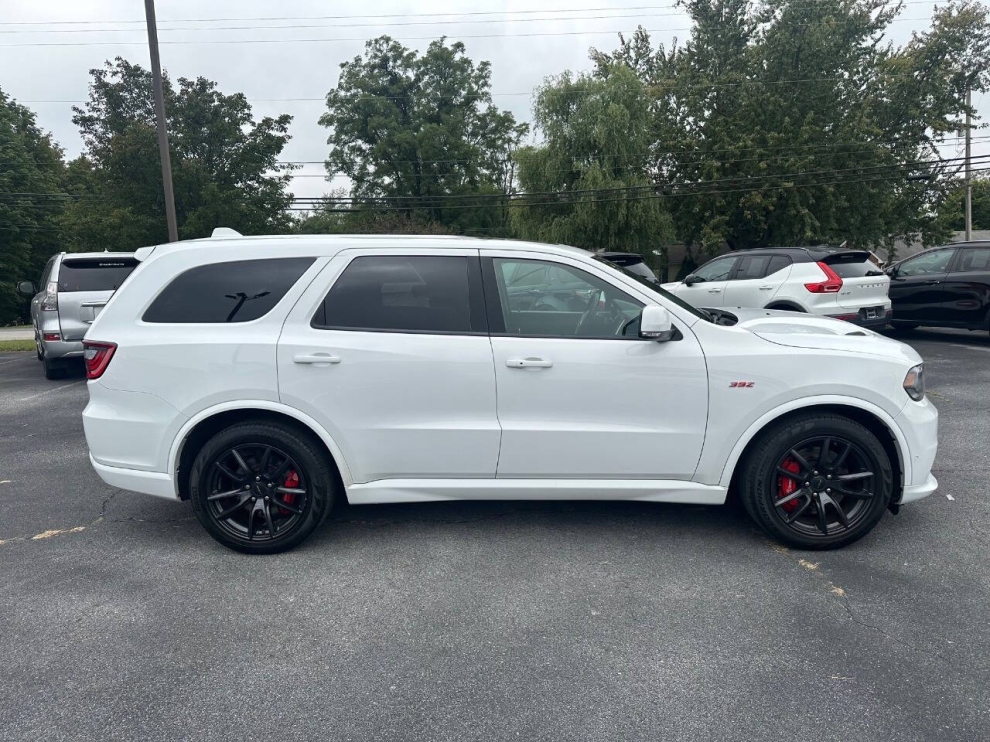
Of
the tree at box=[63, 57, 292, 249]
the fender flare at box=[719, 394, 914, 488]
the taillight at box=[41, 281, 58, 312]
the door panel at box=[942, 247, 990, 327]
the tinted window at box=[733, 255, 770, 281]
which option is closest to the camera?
the fender flare at box=[719, 394, 914, 488]

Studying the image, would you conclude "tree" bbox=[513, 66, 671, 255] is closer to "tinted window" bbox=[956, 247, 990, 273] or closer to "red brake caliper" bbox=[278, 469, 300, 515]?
"tinted window" bbox=[956, 247, 990, 273]

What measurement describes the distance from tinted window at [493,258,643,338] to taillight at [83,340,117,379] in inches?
86.3

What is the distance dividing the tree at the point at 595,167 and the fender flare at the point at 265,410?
30802 mm

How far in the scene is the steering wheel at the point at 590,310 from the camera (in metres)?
4.20

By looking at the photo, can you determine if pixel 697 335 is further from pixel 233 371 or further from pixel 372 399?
pixel 233 371

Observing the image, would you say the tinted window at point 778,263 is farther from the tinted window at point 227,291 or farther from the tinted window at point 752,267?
the tinted window at point 227,291

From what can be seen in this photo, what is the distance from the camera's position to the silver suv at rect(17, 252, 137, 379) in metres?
10.1

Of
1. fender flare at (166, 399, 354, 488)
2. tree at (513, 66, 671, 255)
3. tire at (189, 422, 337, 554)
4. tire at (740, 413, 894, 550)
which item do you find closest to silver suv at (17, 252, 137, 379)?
fender flare at (166, 399, 354, 488)

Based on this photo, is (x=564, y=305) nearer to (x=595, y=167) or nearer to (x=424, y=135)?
(x=595, y=167)

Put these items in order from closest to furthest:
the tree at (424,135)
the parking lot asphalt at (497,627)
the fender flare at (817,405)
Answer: the parking lot asphalt at (497,627) → the fender flare at (817,405) → the tree at (424,135)

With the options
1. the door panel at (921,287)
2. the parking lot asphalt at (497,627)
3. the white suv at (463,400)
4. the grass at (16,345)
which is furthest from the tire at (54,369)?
the door panel at (921,287)

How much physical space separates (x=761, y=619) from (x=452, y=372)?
1938 millimetres

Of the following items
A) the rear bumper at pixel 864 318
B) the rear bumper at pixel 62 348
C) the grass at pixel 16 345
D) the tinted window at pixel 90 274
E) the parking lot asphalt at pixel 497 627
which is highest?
the tinted window at pixel 90 274

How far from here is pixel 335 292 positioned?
422 centimetres
